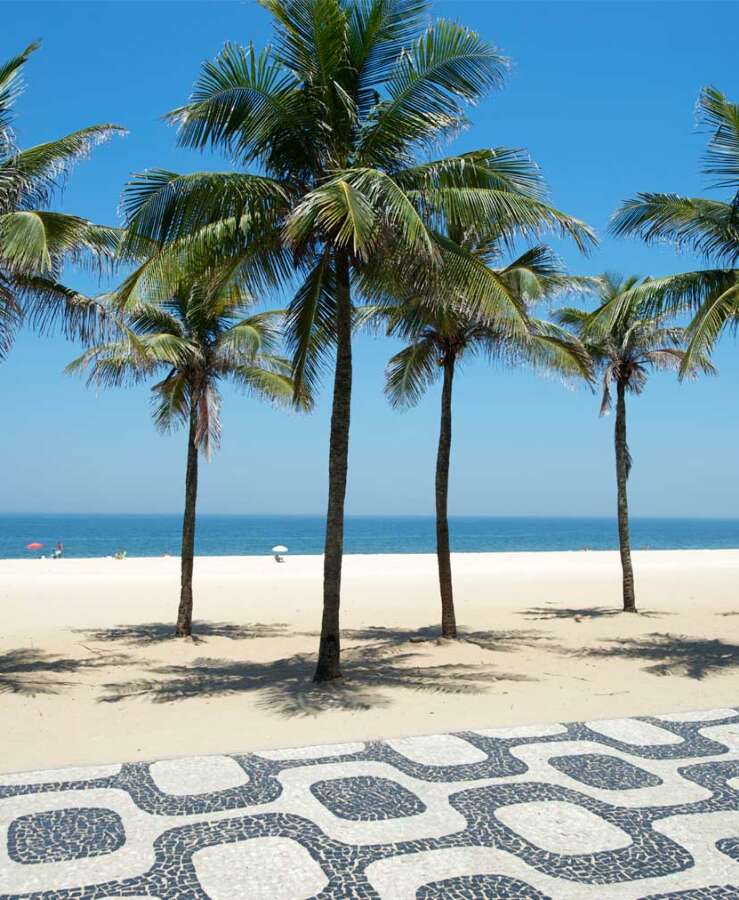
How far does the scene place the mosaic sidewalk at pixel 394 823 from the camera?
4430mm

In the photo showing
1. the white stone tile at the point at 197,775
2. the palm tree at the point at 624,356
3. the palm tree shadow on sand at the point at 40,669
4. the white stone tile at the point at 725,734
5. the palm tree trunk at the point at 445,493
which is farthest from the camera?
the palm tree at the point at 624,356

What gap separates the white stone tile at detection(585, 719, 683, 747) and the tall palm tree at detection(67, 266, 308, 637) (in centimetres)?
797

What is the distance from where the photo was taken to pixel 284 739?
7.33 metres

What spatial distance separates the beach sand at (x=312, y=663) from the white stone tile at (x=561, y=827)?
7.11 feet

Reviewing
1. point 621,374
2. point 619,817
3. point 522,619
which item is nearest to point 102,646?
point 522,619

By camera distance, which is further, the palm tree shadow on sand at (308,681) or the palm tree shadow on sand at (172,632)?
the palm tree shadow on sand at (172,632)

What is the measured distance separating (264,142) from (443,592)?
25.5 feet

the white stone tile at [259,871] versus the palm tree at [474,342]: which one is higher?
the palm tree at [474,342]

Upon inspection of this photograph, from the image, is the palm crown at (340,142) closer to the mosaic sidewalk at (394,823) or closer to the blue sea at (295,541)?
the mosaic sidewalk at (394,823)

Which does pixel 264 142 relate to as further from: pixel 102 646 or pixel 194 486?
pixel 102 646

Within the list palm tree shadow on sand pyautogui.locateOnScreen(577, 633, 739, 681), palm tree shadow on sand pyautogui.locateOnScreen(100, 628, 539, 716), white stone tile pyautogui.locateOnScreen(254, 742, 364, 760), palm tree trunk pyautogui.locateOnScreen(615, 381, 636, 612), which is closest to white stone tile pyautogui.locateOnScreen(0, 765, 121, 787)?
white stone tile pyautogui.locateOnScreen(254, 742, 364, 760)

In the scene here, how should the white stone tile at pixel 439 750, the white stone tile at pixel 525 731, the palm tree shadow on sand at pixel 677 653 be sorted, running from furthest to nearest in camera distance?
1. the palm tree shadow on sand at pixel 677 653
2. the white stone tile at pixel 525 731
3. the white stone tile at pixel 439 750

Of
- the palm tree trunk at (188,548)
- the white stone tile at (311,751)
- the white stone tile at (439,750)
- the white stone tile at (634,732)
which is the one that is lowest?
the white stone tile at (311,751)

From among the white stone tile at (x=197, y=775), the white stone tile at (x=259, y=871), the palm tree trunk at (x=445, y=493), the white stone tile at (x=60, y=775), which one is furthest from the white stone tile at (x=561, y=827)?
the palm tree trunk at (x=445, y=493)
